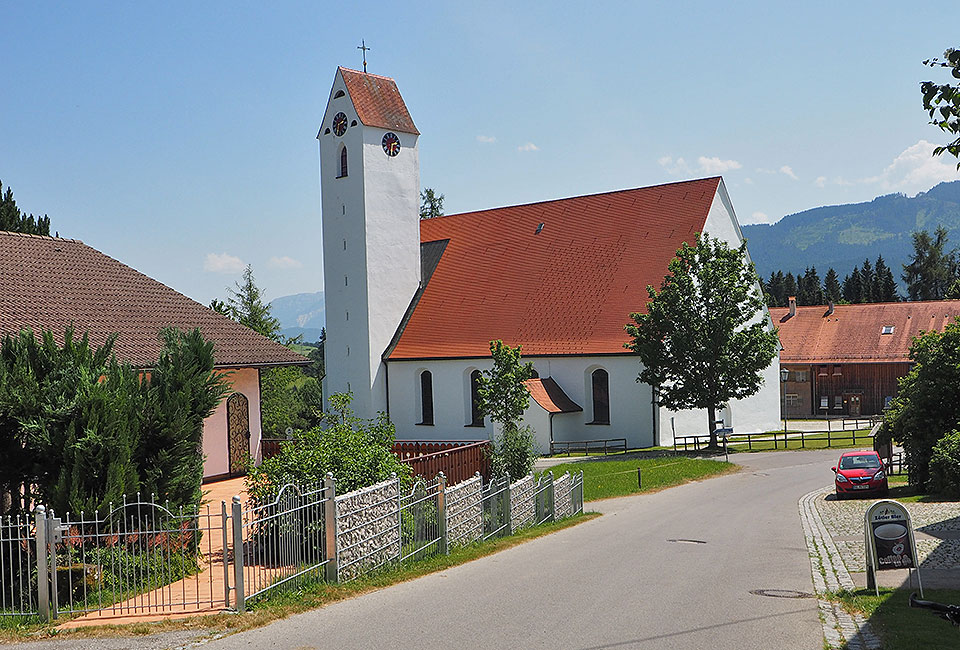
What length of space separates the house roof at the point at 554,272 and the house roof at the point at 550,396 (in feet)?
4.69

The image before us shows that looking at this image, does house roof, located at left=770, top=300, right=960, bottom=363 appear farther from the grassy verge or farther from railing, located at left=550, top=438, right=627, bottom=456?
the grassy verge

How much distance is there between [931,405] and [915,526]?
798cm

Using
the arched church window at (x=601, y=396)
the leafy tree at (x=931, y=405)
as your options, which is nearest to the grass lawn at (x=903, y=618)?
the leafy tree at (x=931, y=405)

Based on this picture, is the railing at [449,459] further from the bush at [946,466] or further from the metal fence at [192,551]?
the bush at [946,466]

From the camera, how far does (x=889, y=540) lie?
11719 millimetres

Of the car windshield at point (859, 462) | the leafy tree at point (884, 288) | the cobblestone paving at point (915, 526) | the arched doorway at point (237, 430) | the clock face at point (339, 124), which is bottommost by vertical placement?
the cobblestone paving at point (915, 526)

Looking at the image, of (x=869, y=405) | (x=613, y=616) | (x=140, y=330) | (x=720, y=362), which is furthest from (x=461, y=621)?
(x=869, y=405)

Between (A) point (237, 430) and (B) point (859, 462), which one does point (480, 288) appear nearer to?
(A) point (237, 430)

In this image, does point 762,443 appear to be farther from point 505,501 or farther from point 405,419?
point 505,501

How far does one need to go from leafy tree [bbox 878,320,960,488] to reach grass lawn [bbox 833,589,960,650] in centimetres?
1363

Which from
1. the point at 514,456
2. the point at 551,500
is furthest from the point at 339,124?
the point at 551,500

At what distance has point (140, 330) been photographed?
70.3 feet

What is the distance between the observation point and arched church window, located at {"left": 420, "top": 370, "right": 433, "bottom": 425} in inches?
1783

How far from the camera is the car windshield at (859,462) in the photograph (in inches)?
947
